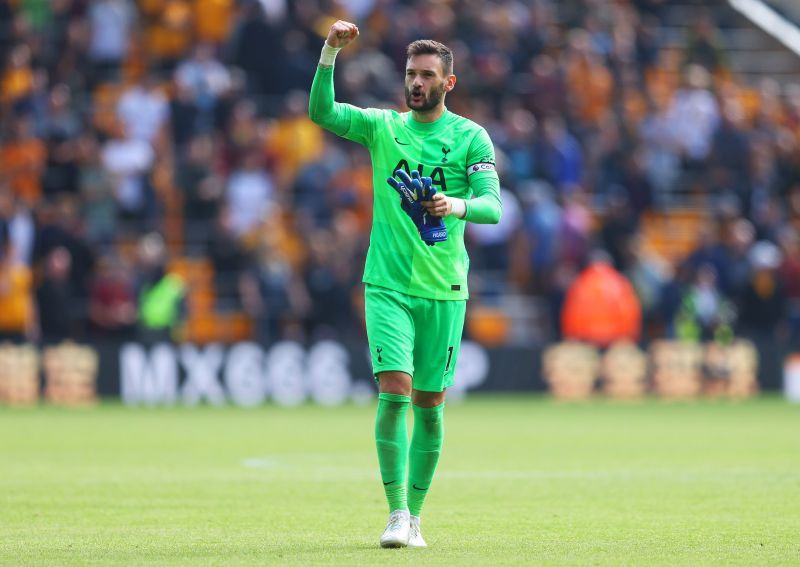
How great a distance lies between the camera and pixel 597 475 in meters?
12.6

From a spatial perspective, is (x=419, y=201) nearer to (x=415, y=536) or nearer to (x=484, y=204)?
(x=484, y=204)

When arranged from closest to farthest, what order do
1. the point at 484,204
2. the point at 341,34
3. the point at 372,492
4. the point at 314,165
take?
the point at 484,204 → the point at 341,34 → the point at 372,492 → the point at 314,165

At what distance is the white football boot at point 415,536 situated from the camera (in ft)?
26.4

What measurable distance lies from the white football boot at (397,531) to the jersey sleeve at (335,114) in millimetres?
1926

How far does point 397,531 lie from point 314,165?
674 inches

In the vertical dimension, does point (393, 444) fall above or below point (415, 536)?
above

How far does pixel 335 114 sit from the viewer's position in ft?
27.5

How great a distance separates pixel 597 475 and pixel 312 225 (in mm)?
12480

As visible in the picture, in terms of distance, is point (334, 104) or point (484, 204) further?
point (334, 104)

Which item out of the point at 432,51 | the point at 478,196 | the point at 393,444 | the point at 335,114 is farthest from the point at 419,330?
the point at 432,51

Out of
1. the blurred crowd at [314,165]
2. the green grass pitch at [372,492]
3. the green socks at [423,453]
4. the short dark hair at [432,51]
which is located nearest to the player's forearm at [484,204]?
the short dark hair at [432,51]

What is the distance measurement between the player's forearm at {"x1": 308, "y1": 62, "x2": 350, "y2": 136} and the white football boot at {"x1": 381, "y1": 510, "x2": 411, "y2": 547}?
2030 mm

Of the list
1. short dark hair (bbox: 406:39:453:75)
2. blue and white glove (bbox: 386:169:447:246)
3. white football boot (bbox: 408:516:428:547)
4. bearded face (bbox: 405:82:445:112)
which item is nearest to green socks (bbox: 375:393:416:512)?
white football boot (bbox: 408:516:428:547)

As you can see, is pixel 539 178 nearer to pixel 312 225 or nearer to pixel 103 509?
pixel 312 225
